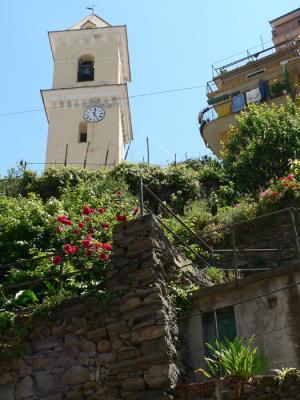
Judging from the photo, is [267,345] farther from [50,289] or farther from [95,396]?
[50,289]

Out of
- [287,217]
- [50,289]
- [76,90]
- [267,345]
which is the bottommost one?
[267,345]

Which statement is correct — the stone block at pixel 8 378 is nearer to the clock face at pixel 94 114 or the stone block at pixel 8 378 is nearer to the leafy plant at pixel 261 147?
the leafy plant at pixel 261 147

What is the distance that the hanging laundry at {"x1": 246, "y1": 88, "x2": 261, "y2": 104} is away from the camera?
89.2 feet

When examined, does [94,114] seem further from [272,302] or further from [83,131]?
[272,302]

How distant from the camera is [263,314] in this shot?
30.6 ft

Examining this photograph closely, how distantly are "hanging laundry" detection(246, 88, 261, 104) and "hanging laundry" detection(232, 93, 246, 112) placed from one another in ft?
0.79

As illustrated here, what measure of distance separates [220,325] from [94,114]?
74.6 ft

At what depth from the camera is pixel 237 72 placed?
2997 cm

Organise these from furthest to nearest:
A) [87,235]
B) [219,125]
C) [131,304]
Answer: [219,125], [87,235], [131,304]

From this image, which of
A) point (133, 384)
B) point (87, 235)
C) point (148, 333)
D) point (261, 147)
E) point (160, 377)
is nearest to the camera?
point (160, 377)

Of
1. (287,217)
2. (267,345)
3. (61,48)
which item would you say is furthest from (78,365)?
(61,48)

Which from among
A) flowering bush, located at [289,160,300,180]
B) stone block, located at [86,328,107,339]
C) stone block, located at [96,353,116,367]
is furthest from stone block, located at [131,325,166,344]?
flowering bush, located at [289,160,300,180]

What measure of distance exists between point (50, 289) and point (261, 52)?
22.1 meters

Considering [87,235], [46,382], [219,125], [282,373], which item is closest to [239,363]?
[282,373]
